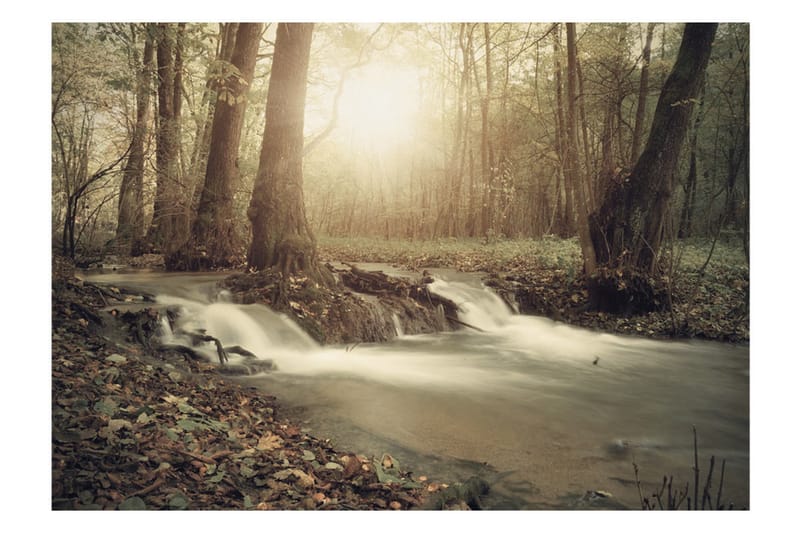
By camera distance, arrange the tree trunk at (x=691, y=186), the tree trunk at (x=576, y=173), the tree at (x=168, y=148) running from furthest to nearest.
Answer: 1. the tree trunk at (x=576, y=173)
2. the tree trunk at (x=691, y=186)
3. the tree at (x=168, y=148)

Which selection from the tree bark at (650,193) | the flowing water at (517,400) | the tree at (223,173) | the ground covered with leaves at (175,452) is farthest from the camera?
the tree at (223,173)

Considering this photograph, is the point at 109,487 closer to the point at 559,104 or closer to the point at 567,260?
the point at 567,260

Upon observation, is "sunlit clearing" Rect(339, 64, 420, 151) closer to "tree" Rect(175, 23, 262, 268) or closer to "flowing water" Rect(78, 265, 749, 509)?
"tree" Rect(175, 23, 262, 268)

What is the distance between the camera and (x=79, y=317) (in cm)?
343

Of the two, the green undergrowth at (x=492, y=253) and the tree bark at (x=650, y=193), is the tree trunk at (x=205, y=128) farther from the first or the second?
the tree bark at (x=650, y=193)

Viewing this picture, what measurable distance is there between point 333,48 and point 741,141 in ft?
12.7

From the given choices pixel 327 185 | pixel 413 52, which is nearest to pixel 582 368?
pixel 327 185

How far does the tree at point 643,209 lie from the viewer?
529 centimetres

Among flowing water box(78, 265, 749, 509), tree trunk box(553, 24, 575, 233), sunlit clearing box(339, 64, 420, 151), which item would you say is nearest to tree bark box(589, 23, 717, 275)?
tree trunk box(553, 24, 575, 233)

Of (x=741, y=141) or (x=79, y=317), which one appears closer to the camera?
(x=79, y=317)

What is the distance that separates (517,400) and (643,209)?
312 cm

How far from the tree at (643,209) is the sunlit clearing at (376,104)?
2.69m

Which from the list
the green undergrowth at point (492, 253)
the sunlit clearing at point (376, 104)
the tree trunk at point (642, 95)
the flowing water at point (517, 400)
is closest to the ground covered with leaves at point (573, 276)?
the green undergrowth at point (492, 253)

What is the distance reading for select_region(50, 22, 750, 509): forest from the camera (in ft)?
9.21
